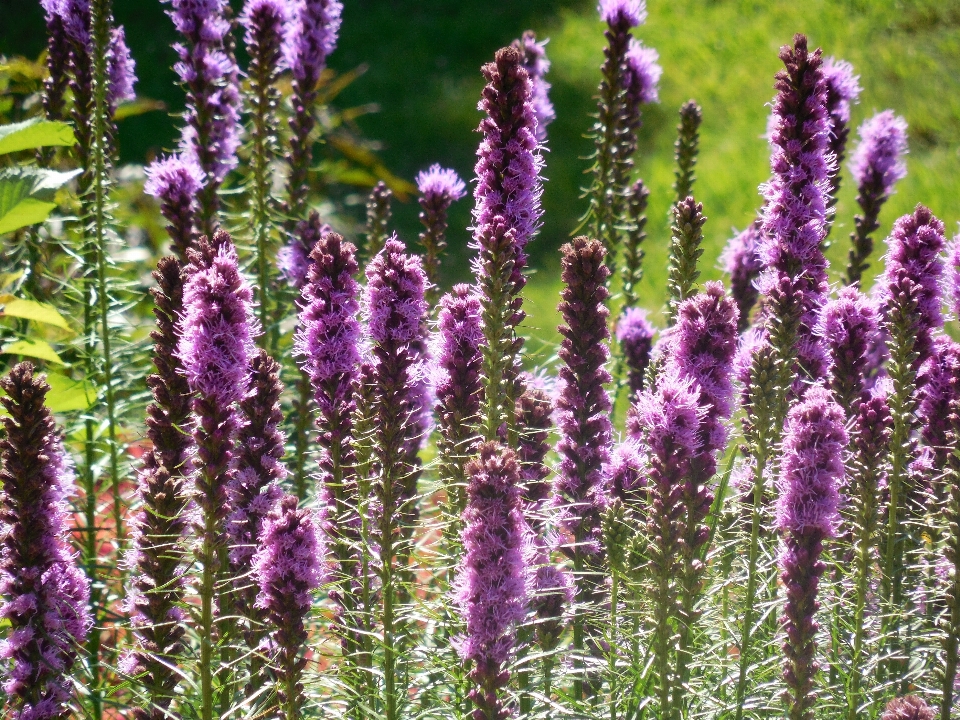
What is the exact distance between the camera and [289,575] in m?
2.48

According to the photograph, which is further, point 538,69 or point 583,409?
point 538,69

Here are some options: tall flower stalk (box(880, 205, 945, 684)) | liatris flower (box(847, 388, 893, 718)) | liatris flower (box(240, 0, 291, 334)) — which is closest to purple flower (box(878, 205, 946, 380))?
tall flower stalk (box(880, 205, 945, 684))

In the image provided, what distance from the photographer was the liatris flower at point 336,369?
108 inches

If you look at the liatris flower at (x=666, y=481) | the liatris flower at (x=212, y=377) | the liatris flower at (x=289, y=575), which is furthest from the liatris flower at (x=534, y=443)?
the liatris flower at (x=212, y=377)

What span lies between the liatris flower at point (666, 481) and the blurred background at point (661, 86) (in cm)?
595

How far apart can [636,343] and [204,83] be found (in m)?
1.94

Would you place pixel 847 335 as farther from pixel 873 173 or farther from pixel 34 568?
pixel 34 568

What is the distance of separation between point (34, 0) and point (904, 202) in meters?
10.0

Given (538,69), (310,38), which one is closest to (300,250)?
(310,38)

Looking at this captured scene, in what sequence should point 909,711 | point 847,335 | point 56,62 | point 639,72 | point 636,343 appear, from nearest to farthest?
1. point 909,711
2. point 847,335
3. point 636,343
4. point 56,62
5. point 639,72

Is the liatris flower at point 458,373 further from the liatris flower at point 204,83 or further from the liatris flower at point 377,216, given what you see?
the liatris flower at point 204,83

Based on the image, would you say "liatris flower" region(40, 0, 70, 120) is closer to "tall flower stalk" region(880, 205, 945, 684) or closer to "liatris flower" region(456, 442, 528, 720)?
"liatris flower" region(456, 442, 528, 720)

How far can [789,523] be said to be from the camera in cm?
260

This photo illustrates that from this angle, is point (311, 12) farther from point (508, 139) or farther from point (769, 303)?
point (769, 303)
